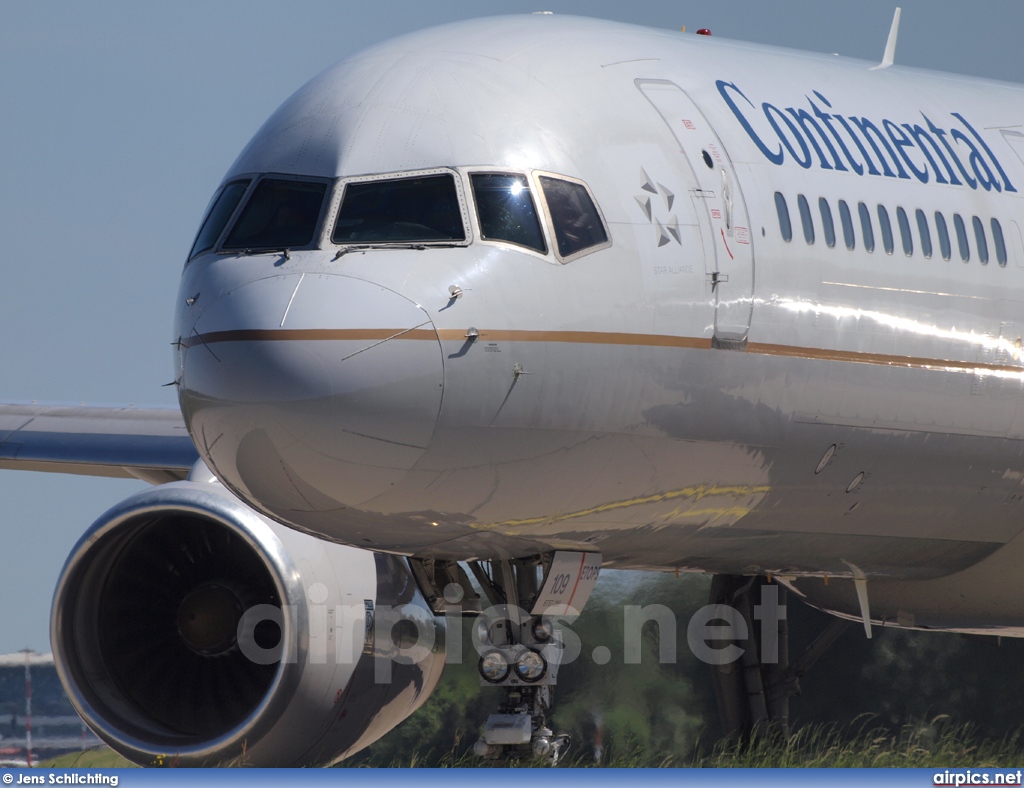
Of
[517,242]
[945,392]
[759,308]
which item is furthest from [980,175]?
[517,242]

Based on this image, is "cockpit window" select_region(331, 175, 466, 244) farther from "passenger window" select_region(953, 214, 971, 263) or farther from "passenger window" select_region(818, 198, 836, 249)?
"passenger window" select_region(953, 214, 971, 263)

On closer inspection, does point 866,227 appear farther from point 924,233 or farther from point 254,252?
point 254,252

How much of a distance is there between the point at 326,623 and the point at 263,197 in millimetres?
3094

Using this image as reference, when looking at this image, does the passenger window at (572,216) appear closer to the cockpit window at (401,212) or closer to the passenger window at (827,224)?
the cockpit window at (401,212)

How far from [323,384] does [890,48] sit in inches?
214

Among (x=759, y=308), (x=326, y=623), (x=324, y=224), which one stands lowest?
(x=326, y=623)

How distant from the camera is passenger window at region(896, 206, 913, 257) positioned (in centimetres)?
1003

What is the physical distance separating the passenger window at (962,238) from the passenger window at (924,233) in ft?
0.75

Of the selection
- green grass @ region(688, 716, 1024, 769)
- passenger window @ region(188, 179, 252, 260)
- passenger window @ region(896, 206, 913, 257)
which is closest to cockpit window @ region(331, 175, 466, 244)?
passenger window @ region(188, 179, 252, 260)

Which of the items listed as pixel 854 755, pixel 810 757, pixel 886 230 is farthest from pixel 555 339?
pixel 854 755

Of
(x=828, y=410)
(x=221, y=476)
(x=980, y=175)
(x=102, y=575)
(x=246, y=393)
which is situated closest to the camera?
(x=246, y=393)

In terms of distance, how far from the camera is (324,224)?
860 cm

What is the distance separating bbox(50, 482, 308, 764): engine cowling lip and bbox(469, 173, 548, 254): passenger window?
3.17 meters

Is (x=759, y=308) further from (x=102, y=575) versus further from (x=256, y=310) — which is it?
Answer: (x=102, y=575)
